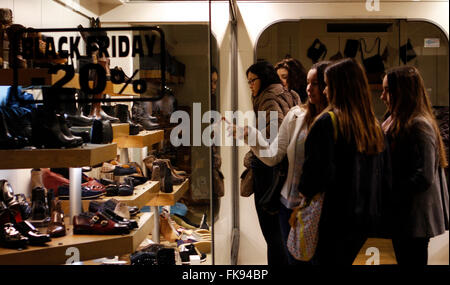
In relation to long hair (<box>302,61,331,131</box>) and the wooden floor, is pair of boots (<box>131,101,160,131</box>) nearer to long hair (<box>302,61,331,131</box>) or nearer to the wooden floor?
long hair (<box>302,61,331,131</box>)

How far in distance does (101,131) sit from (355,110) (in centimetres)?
102

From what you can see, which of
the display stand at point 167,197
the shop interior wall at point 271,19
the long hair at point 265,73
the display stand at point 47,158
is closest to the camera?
the display stand at point 47,158

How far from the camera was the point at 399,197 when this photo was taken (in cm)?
196

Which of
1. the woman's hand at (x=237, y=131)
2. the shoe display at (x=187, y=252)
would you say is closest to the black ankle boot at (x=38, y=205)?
the shoe display at (x=187, y=252)

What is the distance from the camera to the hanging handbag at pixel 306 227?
6.29 ft

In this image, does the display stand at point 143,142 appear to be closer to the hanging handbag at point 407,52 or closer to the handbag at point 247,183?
the handbag at point 247,183

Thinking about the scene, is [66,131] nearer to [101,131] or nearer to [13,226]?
[101,131]

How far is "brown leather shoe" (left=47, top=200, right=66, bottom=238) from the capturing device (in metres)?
1.89

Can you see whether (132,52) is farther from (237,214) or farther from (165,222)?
(237,214)

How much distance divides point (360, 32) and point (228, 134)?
78 cm

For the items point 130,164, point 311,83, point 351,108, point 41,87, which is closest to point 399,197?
point 351,108

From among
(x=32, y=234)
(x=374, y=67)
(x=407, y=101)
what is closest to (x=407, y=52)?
(x=374, y=67)

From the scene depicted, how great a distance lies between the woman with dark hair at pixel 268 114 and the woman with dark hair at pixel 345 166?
262 millimetres

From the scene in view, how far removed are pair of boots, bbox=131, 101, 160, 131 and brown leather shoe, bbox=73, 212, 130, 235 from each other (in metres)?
0.41
